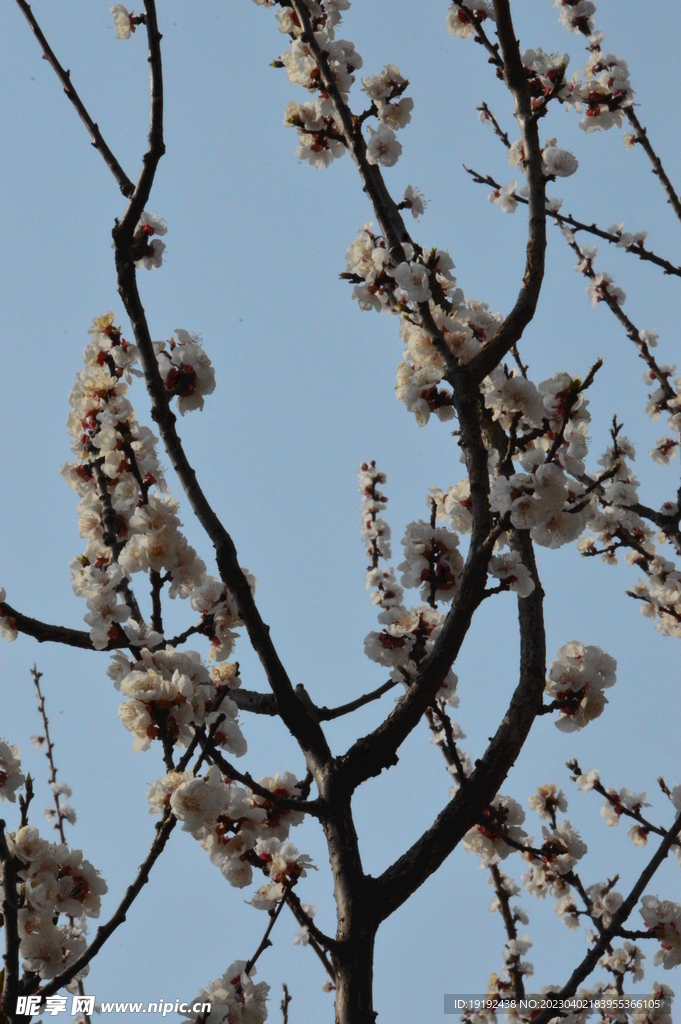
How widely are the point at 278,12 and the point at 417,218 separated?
1396mm

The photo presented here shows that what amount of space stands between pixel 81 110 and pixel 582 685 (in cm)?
250

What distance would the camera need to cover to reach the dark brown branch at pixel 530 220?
2.92 metres

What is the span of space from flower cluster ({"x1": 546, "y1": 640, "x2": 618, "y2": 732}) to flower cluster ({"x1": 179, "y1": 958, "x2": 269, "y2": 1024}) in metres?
1.28

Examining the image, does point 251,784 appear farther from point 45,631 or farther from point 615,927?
point 615,927

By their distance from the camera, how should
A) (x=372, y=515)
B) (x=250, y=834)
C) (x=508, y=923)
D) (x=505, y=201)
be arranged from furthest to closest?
(x=372, y=515) < (x=505, y=201) < (x=508, y=923) < (x=250, y=834)

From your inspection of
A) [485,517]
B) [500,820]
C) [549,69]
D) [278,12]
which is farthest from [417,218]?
[500,820]

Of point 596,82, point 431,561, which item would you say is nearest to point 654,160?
point 596,82

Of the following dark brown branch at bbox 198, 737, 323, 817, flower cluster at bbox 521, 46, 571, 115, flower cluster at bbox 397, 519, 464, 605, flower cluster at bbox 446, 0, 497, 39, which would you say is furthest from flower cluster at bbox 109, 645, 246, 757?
flower cluster at bbox 446, 0, 497, 39

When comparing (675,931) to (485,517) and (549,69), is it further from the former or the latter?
(549,69)

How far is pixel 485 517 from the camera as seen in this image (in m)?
2.64

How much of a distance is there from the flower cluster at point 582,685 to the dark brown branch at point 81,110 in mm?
2131

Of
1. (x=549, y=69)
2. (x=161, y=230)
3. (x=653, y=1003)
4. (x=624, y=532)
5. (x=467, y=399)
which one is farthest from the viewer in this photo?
(x=624, y=532)

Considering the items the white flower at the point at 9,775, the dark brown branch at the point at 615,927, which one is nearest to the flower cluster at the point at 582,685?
the dark brown branch at the point at 615,927

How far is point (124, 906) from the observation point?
219 cm
